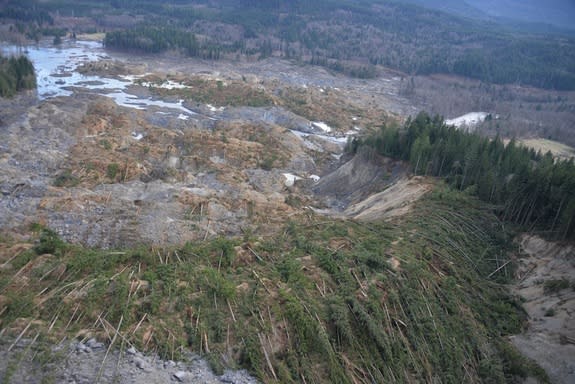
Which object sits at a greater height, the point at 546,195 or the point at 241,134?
the point at 546,195

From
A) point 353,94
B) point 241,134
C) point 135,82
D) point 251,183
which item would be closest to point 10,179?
point 251,183

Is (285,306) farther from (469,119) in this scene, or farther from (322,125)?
(469,119)

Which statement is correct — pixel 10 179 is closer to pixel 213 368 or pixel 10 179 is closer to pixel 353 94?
pixel 213 368

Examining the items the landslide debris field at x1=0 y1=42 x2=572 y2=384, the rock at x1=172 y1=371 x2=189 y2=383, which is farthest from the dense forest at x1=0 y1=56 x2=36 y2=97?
the rock at x1=172 y1=371 x2=189 y2=383

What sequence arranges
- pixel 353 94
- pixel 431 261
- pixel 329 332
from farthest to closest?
1. pixel 353 94
2. pixel 431 261
3. pixel 329 332

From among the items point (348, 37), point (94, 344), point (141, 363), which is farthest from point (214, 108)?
point (348, 37)

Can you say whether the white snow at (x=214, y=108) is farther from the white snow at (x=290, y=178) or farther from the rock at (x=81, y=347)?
the rock at (x=81, y=347)

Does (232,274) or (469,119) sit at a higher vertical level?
(232,274)
